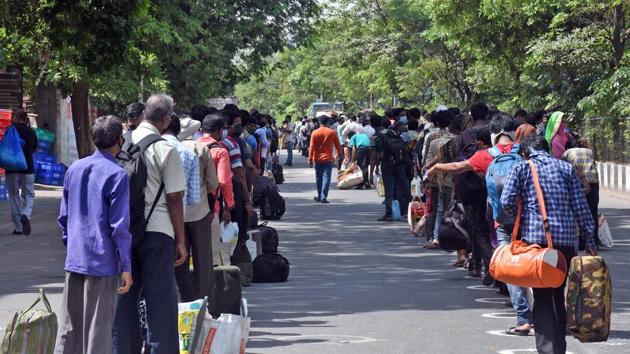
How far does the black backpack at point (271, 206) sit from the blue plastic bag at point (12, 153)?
5.00 metres

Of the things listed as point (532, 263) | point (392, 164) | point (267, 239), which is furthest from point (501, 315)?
point (392, 164)

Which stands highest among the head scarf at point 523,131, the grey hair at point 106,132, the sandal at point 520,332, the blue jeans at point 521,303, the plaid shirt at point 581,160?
the grey hair at point 106,132

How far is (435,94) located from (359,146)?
79.6 ft

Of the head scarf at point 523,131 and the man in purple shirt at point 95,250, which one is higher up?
the head scarf at point 523,131

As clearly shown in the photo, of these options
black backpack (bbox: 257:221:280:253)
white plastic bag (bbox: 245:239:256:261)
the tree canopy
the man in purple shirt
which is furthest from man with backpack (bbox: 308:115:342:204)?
the man in purple shirt

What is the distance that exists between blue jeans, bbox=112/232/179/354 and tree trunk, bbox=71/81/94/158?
14862 mm

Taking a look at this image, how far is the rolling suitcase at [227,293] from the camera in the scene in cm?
1005

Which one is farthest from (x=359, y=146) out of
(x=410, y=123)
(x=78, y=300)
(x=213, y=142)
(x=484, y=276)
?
(x=78, y=300)

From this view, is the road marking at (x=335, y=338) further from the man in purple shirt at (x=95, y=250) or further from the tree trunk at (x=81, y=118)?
the tree trunk at (x=81, y=118)

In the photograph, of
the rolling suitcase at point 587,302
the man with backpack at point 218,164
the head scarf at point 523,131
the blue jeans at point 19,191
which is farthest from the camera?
the blue jeans at point 19,191

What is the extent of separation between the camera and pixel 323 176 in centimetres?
2866

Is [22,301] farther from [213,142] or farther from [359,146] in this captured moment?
[359,146]

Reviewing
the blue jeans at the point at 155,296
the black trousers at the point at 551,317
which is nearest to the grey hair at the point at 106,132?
the blue jeans at the point at 155,296

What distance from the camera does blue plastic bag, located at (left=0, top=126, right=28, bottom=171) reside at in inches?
774
